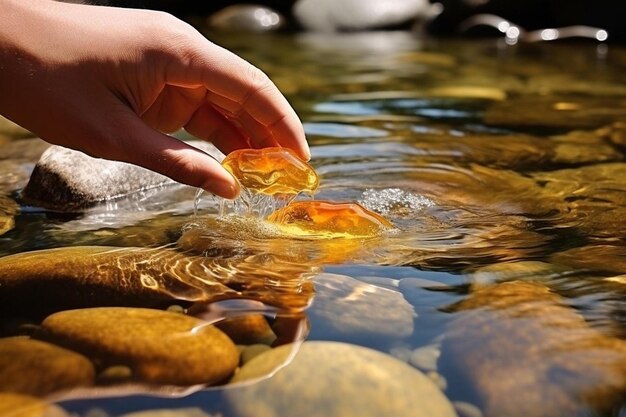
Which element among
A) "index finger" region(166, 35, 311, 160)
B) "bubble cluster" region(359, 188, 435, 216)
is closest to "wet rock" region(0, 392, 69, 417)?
"index finger" region(166, 35, 311, 160)

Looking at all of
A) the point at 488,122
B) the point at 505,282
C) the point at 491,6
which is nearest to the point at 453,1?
the point at 491,6

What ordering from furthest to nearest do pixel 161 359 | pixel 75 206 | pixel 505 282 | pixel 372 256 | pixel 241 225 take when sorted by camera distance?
1. pixel 75 206
2. pixel 241 225
3. pixel 372 256
4. pixel 505 282
5. pixel 161 359

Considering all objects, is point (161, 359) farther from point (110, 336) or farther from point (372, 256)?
point (372, 256)

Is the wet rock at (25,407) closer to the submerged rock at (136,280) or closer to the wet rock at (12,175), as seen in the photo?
the submerged rock at (136,280)

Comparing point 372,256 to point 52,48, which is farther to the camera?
point 372,256

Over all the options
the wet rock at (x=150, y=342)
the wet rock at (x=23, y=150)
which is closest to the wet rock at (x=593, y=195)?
the wet rock at (x=150, y=342)

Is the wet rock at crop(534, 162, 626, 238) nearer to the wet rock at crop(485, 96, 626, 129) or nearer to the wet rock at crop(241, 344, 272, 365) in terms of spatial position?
the wet rock at crop(485, 96, 626, 129)
